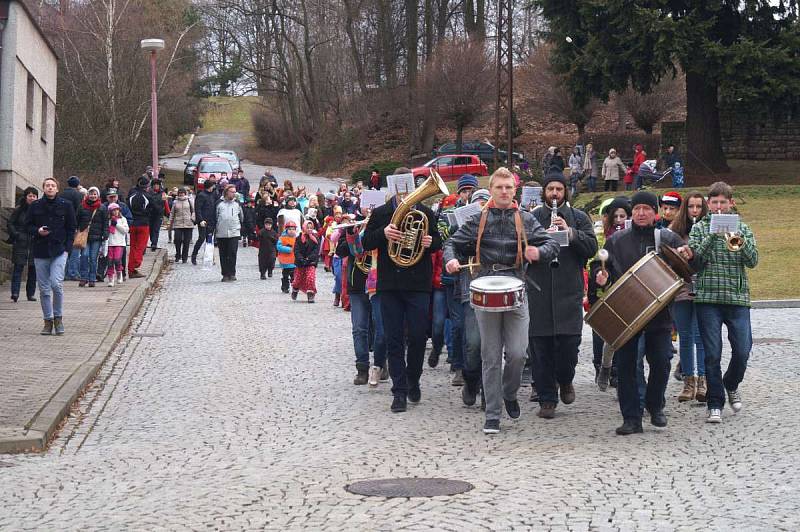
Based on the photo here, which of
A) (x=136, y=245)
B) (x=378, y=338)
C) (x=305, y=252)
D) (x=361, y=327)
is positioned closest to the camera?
(x=378, y=338)

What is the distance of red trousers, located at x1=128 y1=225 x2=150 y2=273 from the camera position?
2503cm

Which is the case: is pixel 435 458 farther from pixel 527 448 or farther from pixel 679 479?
pixel 679 479

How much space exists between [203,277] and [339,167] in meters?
41.6

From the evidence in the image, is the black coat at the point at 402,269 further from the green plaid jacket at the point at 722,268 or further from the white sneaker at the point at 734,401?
the white sneaker at the point at 734,401

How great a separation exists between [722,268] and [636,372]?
1.06m

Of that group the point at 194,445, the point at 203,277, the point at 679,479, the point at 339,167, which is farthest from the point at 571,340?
the point at 339,167

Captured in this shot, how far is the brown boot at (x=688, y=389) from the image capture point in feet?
35.4

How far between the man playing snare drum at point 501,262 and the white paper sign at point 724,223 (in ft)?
3.77

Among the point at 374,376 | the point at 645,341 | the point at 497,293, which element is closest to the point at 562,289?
the point at 645,341

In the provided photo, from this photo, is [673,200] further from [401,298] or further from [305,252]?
[305,252]

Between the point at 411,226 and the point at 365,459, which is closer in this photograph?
the point at 365,459

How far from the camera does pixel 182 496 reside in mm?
7703

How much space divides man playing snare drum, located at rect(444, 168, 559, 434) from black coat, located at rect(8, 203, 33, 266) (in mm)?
9589

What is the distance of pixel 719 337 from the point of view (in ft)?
32.5
